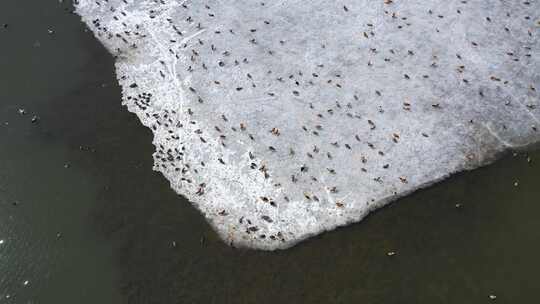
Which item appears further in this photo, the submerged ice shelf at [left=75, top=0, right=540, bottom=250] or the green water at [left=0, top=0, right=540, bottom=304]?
the submerged ice shelf at [left=75, top=0, right=540, bottom=250]

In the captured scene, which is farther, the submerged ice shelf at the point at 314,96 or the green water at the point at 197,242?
the submerged ice shelf at the point at 314,96

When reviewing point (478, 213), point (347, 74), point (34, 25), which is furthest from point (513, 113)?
point (34, 25)

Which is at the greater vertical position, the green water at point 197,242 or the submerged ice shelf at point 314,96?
the submerged ice shelf at point 314,96

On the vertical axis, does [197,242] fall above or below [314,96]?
below

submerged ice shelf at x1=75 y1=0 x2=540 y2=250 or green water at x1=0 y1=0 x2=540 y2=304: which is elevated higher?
submerged ice shelf at x1=75 y1=0 x2=540 y2=250

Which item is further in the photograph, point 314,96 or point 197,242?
point 314,96
